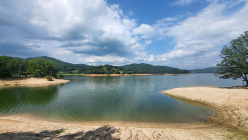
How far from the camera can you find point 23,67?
4938cm

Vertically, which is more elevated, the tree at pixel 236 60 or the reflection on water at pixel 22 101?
the tree at pixel 236 60

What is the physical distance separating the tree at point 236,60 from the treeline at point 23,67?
68679 mm

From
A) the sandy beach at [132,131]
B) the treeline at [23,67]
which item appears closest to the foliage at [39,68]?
the treeline at [23,67]

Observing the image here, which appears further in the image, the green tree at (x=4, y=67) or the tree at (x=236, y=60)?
the green tree at (x=4, y=67)

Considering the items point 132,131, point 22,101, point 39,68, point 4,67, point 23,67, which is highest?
point 23,67

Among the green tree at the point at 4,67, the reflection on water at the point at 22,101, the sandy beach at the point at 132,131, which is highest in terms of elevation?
the green tree at the point at 4,67

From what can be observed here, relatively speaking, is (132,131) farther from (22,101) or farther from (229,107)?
(22,101)

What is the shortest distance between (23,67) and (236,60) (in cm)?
7614

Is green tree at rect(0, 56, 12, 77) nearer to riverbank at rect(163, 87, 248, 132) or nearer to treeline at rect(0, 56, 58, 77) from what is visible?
treeline at rect(0, 56, 58, 77)

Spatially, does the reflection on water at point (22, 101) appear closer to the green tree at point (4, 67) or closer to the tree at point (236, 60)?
the green tree at point (4, 67)

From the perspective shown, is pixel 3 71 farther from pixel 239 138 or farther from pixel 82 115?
pixel 239 138

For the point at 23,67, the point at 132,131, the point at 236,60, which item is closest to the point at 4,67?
the point at 23,67

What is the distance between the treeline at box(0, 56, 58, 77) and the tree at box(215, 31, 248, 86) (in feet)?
225

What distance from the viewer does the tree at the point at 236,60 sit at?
23.3 metres
